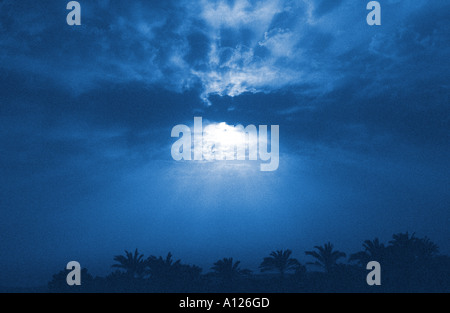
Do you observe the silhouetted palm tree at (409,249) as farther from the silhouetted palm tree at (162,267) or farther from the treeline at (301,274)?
the silhouetted palm tree at (162,267)

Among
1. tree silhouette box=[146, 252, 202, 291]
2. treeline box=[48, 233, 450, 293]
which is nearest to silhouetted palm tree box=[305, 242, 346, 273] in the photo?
treeline box=[48, 233, 450, 293]

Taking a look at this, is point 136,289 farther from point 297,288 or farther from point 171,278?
point 297,288

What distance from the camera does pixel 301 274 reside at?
3262 cm

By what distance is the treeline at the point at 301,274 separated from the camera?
93.3 feet

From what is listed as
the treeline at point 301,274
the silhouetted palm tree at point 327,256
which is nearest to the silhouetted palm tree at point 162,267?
the treeline at point 301,274

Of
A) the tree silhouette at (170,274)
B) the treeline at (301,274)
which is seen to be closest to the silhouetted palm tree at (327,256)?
the treeline at (301,274)

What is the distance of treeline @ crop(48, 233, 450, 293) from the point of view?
28438 mm

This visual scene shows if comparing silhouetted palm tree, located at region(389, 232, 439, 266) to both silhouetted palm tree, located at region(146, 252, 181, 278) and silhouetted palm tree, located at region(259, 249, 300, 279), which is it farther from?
silhouetted palm tree, located at region(146, 252, 181, 278)

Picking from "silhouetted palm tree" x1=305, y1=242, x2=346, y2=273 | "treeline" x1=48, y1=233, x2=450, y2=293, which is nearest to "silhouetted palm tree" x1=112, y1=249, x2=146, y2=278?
"treeline" x1=48, y1=233, x2=450, y2=293

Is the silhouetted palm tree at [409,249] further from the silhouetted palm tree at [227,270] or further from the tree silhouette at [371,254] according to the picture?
the silhouetted palm tree at [227,270]
